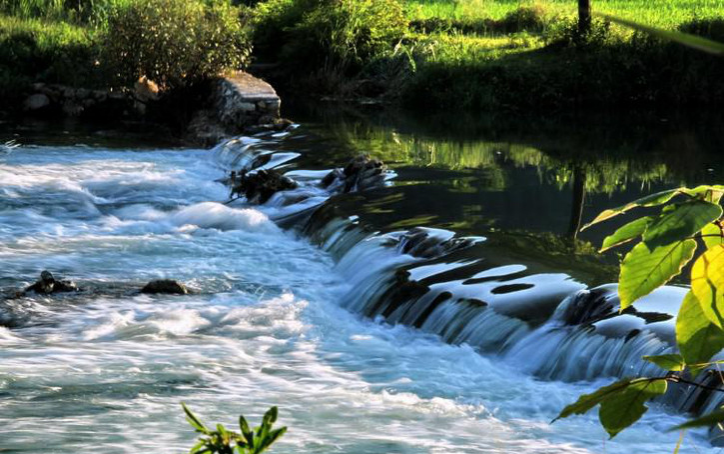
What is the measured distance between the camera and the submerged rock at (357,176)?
459 inches

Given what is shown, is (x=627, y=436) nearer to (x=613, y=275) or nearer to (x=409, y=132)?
(x=613, y=275)

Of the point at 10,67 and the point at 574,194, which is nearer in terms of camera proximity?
the point at 574,194

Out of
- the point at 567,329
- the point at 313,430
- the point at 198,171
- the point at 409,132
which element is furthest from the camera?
the point at 409,132

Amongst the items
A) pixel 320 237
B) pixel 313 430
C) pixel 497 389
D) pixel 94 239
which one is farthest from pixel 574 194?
pixel 313 430

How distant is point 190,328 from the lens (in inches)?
281

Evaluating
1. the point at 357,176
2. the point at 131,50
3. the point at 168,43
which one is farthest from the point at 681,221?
the point at 131,50

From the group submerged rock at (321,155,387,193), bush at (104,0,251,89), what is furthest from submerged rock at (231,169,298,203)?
bush at (104,0,251,89)

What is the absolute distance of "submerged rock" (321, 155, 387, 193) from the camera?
1166cm

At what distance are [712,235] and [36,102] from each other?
19.2 meters

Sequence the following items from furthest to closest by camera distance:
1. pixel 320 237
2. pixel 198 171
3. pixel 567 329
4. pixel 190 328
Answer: pixel 198 171
pixel 320 237
pixel 190 328
pixel 567 329

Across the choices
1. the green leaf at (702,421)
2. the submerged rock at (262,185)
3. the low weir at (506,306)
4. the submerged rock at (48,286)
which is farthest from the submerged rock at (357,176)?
the green leaf at (702,421)

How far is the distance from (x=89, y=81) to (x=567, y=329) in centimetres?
1520

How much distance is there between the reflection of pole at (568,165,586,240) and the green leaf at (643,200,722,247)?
7.91 meters

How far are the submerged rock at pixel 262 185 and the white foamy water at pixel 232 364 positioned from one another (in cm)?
122
